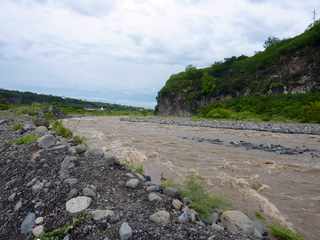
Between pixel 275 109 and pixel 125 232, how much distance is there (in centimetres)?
3559

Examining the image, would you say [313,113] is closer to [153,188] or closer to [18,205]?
[153,188]

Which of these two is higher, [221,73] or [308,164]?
[221,73]

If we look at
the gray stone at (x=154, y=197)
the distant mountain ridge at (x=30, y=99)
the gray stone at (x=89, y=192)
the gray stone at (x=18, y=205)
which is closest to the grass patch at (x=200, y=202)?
the gray stone at (x=154, y=197)

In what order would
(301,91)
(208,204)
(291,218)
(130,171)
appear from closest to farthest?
(208,204) < (291,218) < (130,171) < (301,91)

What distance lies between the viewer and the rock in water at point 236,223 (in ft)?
16.2

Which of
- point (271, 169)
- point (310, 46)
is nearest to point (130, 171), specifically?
point (271, 169)

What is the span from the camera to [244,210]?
6.60m

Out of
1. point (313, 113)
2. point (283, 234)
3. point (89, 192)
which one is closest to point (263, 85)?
point (313, 113)

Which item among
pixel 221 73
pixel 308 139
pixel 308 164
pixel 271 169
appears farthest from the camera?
pixel 221 73

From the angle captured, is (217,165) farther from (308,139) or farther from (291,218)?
(308,139)

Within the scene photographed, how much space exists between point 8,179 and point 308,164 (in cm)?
898

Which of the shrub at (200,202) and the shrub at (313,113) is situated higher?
the shrub at (313,113)

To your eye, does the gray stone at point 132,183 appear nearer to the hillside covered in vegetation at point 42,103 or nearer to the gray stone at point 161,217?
the gray stone at point 161,217

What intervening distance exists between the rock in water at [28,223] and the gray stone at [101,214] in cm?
91
